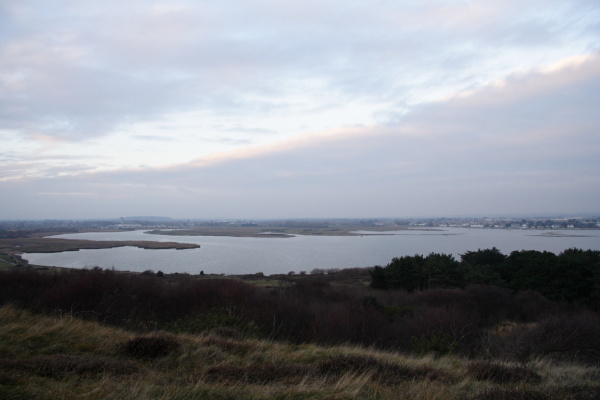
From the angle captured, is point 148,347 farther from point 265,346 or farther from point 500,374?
point 500,374

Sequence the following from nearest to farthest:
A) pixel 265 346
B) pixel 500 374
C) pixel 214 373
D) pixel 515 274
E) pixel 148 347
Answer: pixel 214 373 → pixel 500 374 → pixel 148 347 → pixel 265 346 → pixel 515 274

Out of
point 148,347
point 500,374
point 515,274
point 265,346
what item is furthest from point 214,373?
point 515,274

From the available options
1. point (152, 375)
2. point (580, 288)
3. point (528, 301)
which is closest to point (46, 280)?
point (152, 375)

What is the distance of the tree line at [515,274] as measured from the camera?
2611 centimetres

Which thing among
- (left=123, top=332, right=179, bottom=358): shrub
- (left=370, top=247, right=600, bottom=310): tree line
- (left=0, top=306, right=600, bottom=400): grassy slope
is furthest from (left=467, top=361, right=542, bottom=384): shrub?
(left=370, top=247, right=600, bottom=310): tree line

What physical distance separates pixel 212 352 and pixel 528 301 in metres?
24.9

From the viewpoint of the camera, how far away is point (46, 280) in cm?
1820

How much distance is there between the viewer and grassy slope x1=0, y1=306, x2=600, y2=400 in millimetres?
4125

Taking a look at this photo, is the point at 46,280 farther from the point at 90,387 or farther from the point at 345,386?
the point at 345,386

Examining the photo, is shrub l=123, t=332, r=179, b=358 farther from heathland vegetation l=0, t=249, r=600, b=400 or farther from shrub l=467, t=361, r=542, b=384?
shrub l=467, t=361, r=542, b=384

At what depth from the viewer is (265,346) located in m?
7.11

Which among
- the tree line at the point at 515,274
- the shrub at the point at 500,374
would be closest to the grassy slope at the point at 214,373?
the shrub at the point at 500,374

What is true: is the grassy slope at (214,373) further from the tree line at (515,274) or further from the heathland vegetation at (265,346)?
the tree line at (515,274)

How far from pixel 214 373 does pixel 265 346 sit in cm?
218
